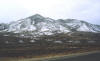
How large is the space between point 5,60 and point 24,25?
165715mm


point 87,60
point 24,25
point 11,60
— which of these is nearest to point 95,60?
point 87,60

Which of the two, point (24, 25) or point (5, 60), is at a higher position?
point (24, 25)

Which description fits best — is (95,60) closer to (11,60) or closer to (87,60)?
(87,60)

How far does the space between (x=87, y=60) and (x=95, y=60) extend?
0.85 m

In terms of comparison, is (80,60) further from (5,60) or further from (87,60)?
(5,60)

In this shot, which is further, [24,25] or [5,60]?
[24,25]

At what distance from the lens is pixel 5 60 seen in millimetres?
22672

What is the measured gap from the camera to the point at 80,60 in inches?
693

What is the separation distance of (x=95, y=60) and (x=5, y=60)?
1262cm

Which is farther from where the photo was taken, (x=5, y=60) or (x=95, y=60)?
(x=5, y=60)

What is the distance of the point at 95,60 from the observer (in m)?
17.2

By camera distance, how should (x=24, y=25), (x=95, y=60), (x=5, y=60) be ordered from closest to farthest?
(x=95, y=60)
(x=5, y=60)
(x=24, y=25)

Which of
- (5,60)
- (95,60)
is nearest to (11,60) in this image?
(5,60)

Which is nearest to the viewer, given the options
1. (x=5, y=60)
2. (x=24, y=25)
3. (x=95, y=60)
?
(x=95, y=60)
